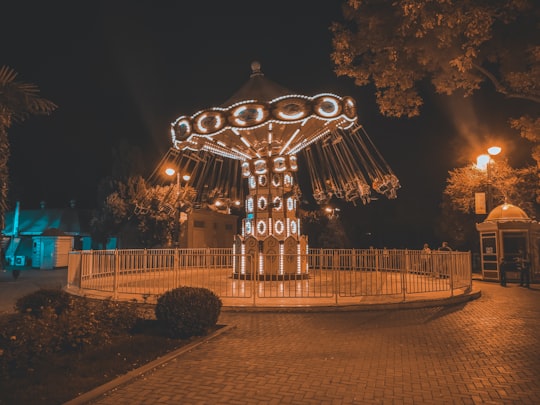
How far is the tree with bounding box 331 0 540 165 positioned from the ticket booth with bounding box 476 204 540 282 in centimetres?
798

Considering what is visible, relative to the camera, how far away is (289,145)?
64.9ft

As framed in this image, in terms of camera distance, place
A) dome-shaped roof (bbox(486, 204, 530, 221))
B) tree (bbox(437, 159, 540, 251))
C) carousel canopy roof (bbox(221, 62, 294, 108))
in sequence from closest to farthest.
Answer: carousel canopy roof (bbox(221, 62, 294, 108)), dome-shaped roof (bbox(486, 204, 530, 221)), tree (bbox(437, 159, 540, 251))

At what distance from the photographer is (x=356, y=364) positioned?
20.9ft

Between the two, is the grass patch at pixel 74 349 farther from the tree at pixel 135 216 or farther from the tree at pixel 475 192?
the tree at pixel 135 216

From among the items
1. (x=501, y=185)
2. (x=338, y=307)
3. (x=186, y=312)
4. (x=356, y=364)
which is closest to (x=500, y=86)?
(x=338, y=307)

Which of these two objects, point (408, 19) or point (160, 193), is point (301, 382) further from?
point (160, 193)

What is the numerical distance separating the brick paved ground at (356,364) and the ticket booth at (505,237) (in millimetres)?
9528

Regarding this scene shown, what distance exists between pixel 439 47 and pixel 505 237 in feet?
43.3

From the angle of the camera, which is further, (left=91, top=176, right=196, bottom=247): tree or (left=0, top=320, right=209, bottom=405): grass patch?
(left=91, top=176, right=196, bottom=247): tree

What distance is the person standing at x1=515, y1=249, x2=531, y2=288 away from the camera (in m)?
17.1

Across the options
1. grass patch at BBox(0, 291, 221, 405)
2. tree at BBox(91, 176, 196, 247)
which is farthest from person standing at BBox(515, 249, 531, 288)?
tree at BBox(91, 176, 196, 247)

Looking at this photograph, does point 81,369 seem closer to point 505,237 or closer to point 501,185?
point 505,237

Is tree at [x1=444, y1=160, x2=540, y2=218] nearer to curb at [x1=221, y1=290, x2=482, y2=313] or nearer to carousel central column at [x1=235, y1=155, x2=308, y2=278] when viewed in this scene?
carousel central column at [x1=235, y1=155, x2=308, y2=278]

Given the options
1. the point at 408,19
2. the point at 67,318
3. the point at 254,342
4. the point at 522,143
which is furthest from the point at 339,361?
the point at 522,143
